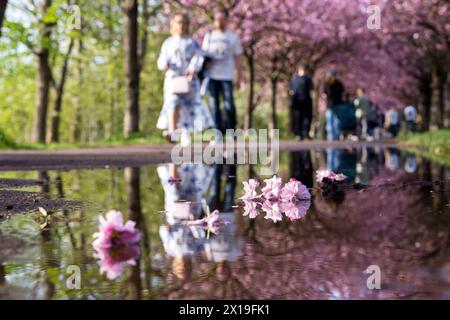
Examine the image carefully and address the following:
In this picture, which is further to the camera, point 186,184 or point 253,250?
point 186,184

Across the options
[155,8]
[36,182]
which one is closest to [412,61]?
[155,8]

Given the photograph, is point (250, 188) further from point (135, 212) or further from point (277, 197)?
point (135, 212)

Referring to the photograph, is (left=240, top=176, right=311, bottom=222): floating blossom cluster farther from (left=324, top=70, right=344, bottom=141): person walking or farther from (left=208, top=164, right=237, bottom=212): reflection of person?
(left=324, top=70, right=344, bottom=141): person walking

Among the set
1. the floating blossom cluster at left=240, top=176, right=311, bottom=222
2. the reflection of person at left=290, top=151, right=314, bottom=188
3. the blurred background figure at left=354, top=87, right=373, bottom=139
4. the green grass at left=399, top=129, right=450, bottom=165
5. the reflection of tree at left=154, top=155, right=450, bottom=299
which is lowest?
the reflection of tree at left=154, top=155, right=450, bottom=299

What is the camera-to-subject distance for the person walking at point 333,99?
25.6m

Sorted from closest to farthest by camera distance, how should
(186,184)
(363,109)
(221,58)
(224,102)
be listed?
(186,184) < (221,58) < (224,102) < (363,109)

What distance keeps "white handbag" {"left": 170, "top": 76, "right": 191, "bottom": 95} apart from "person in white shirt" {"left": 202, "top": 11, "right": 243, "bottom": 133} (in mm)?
658

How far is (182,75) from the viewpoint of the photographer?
16484 millimetres

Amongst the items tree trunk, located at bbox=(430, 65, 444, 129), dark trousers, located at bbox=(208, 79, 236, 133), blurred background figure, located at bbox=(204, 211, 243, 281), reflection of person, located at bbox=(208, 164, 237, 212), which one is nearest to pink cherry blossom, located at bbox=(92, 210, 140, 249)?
blurred background figure, located at bbox=(204, 211, 243, 281)

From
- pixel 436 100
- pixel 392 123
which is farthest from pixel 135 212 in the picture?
pixel 392 123

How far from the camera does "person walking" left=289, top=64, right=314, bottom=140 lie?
2667cm

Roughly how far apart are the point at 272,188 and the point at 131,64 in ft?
60.7

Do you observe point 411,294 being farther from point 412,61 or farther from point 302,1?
point 412,61

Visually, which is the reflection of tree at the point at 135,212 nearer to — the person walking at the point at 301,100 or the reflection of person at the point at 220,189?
the reflection of person at the point at 220,189
